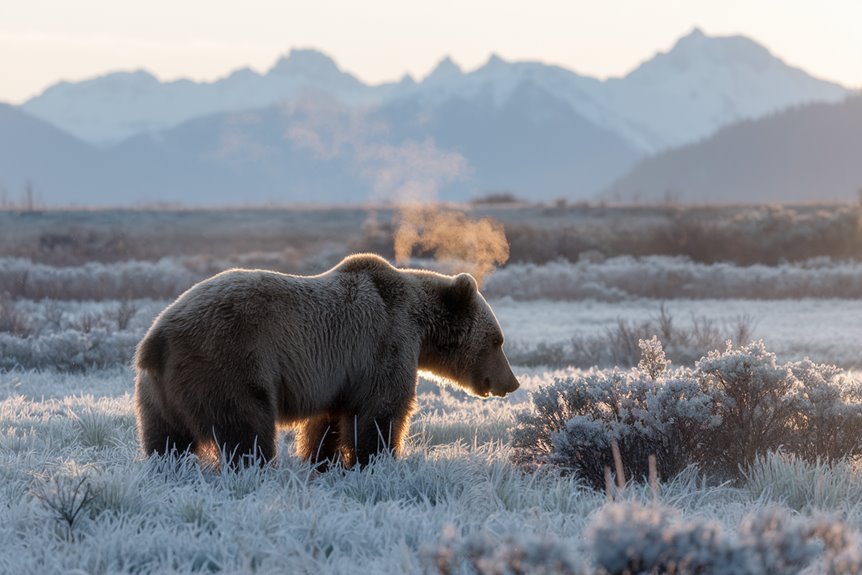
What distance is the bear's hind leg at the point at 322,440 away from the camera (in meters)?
6.40

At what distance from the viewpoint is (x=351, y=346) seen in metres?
6.10

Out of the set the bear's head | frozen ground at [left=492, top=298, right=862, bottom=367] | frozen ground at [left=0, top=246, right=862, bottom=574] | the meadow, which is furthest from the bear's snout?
frozen ground at [left=492, top=298, right=862, bottom=367]

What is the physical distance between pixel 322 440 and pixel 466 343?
1179 millimetres

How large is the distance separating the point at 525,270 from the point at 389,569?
26.3 metres

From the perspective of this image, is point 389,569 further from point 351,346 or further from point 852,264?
point 852,264

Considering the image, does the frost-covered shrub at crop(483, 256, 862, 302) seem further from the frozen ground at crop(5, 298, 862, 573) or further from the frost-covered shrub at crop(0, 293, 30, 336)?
the frozen ground at crop(5, 298, 862, 573)

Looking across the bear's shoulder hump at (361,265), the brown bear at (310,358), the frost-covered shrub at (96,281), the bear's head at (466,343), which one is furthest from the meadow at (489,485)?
the frost-covered shrub at (96,281)

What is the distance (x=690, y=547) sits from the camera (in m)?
3.11

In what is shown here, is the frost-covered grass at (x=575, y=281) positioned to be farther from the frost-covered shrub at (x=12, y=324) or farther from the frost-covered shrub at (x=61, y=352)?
the frost-covered shrub at (x=61, y=352)

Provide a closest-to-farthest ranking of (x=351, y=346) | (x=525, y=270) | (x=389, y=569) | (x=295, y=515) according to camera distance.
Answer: (x=389, y=569) < (x=295, y=515) < (x=351, y=346) < (x=525, y=270)

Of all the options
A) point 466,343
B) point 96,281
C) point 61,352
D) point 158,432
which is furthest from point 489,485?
point 96,281

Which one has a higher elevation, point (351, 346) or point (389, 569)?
point (351, 346)

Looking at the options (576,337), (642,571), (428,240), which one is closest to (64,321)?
(576,337)

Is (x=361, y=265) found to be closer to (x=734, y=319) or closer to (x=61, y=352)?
(x=61, y=352)
